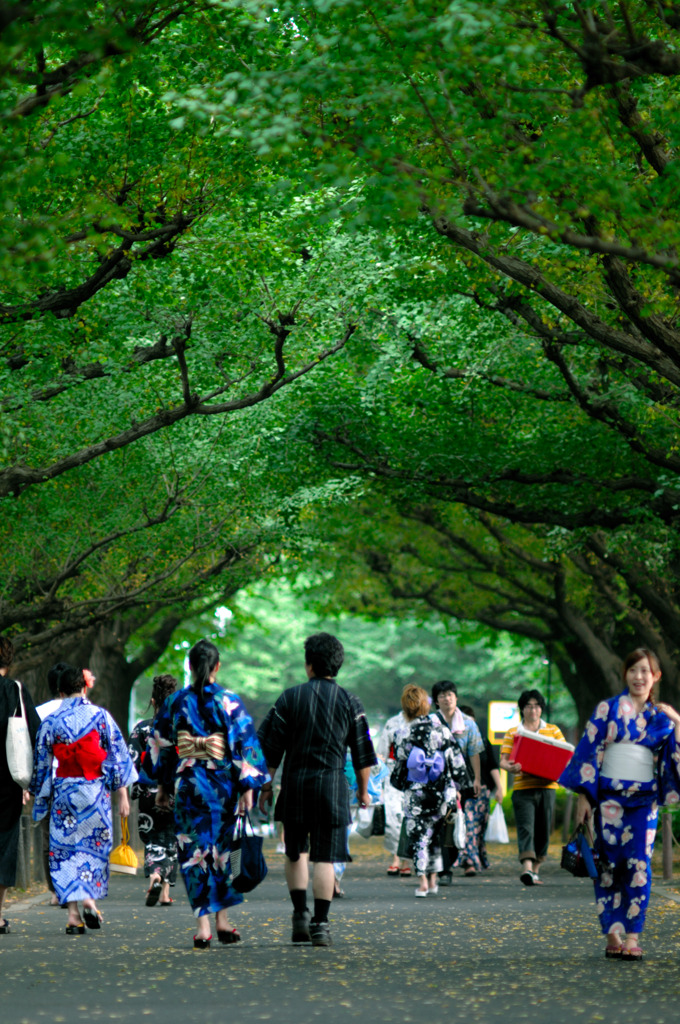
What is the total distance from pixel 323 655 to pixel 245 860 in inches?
52.7

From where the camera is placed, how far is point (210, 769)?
9.91 m

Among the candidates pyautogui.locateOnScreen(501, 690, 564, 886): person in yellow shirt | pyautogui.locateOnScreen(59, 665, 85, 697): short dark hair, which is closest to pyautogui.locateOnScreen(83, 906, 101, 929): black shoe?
pyautogui.locateOnScreen(59, 665, 85, 697): short dark hair

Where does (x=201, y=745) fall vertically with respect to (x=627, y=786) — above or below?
above

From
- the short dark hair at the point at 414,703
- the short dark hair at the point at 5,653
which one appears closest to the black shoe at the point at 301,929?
the short dark hair at the point at 5,653

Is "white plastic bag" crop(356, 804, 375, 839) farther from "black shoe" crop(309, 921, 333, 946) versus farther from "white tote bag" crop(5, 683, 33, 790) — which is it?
"black shoe" crop(309, 921, 333, 946)

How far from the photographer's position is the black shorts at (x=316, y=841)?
986 cm

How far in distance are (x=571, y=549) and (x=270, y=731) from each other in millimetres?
9865

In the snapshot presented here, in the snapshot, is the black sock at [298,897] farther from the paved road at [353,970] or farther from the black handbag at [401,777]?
the black handbag at [401,777]

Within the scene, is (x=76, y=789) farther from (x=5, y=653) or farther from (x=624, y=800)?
(x=624, y=800)

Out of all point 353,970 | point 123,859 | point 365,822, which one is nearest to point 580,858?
point 353,970

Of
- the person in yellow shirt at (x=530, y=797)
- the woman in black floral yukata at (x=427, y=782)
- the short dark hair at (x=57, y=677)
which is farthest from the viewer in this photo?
the person in yellow shirt at (x=530, y=797)

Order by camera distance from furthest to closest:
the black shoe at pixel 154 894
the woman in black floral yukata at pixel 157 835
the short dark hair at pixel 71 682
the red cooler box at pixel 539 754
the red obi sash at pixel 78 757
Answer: the red cooler box at pixel 539 754
the black shoe at pixel 154 894
the woman in black floral yukata at pixel 157 835
the short dark hair at pixel 71 682
the red obi sash at pixel 78 757

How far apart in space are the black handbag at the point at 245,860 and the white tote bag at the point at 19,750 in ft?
5.84

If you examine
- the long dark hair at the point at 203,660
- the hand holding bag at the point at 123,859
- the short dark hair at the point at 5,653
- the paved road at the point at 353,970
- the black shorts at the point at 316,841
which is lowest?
the paved road at the point at 353,970
